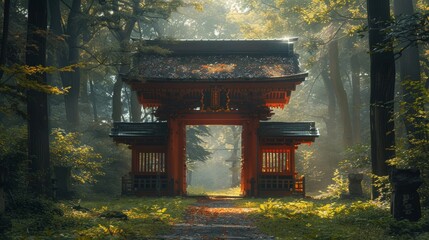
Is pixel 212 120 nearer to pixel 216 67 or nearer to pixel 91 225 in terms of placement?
pixel 216 67

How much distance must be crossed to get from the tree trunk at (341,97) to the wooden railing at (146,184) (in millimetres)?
15237

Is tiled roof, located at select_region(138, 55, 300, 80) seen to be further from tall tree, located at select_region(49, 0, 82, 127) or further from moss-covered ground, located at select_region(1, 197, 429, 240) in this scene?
moss-covered ground, located at select_region(1, 197, 429, 240)

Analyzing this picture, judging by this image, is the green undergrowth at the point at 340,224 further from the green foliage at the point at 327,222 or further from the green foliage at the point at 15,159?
the green foliage at the point at 15,159

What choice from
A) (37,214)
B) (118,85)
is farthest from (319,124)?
(37,214)

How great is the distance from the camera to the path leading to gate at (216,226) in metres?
10.5

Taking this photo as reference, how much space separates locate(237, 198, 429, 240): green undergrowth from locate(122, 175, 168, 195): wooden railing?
8.91m

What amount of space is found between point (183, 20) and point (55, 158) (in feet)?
138

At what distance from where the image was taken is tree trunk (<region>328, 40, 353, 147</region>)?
114ft

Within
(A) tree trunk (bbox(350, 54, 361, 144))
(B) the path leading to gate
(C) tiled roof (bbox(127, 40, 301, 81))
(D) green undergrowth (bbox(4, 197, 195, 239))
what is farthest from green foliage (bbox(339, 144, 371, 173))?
(D) green undergrowth (bbox(4, 197, 195, 239))

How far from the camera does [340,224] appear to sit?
11891 mm

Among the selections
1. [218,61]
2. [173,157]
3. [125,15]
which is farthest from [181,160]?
[125,15]

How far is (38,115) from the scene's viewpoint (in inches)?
668

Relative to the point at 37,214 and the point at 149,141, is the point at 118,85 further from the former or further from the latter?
the point at 37,214

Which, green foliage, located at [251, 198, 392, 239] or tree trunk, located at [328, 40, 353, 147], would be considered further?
tree trunk, located at [328, 40, 353, 147]
